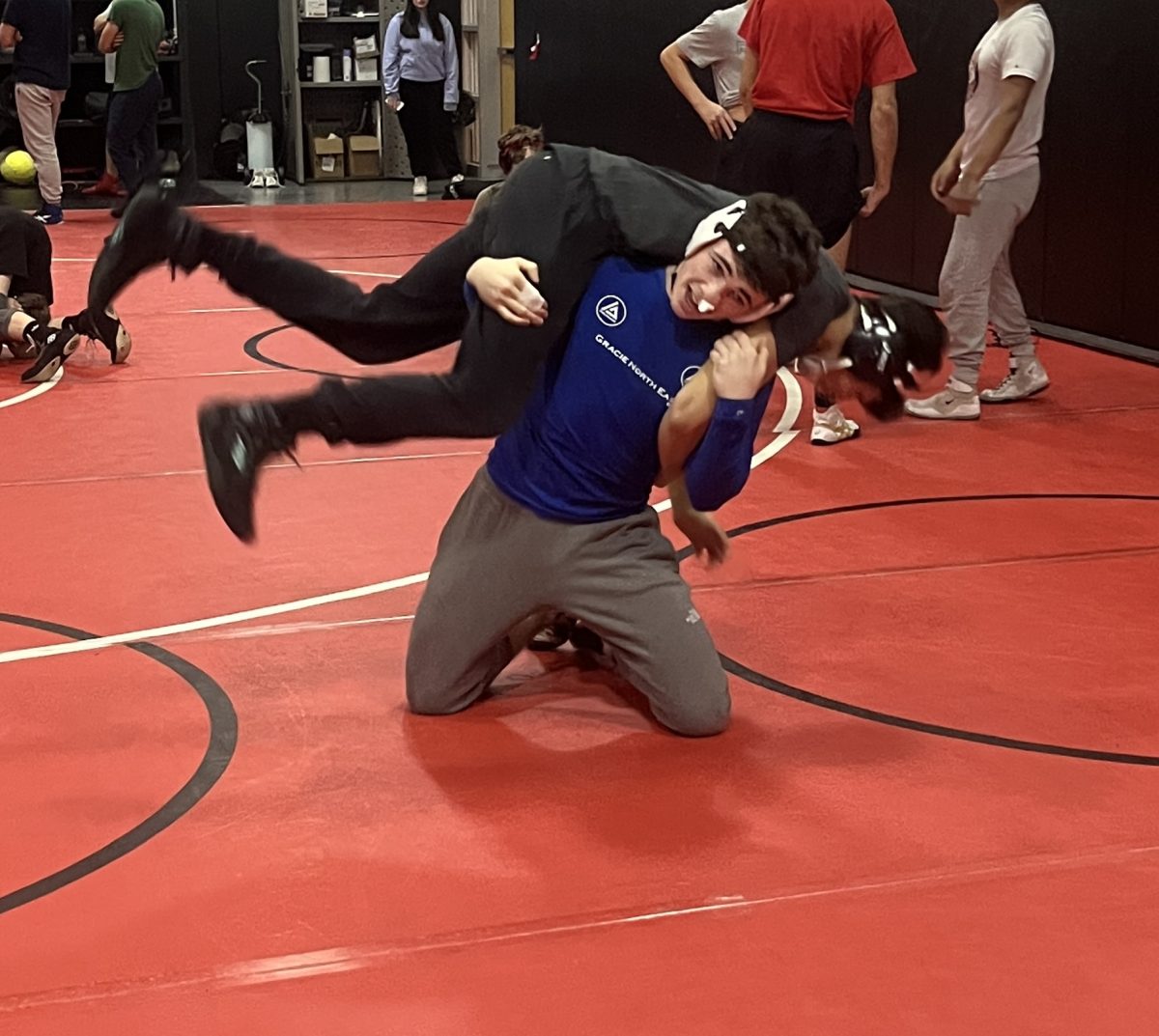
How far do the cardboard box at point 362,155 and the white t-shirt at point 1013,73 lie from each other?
35.1 ft

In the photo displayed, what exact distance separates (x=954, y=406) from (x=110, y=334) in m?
3.41

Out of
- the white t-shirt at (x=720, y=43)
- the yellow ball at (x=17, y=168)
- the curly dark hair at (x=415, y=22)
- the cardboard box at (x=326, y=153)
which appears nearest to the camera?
the white t-shirt at (x=720, y=43)

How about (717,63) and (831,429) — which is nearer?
(831,429)

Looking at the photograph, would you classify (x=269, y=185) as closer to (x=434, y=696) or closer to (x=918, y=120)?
(x=918, y=120)

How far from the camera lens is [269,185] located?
599 inches

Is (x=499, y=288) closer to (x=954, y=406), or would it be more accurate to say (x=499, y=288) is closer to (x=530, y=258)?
(x=530, y=258)

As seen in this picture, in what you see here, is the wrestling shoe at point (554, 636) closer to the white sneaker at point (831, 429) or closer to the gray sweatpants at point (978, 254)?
the white sneaker at point (831, 429)

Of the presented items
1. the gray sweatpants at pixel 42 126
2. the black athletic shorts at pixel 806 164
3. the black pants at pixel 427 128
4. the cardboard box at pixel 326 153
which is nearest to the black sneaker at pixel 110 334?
the black athletic shorts at pixel 806 164

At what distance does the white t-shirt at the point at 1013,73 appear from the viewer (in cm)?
569

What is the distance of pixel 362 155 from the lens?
1605cm

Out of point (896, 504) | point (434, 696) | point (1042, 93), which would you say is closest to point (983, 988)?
point (434, 696)

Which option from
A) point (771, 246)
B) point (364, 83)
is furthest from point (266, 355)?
point (364, 83)

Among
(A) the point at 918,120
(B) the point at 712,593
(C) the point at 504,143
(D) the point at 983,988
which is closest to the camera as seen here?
(D) the point at 983,988

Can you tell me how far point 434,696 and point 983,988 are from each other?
1372 millimetres
